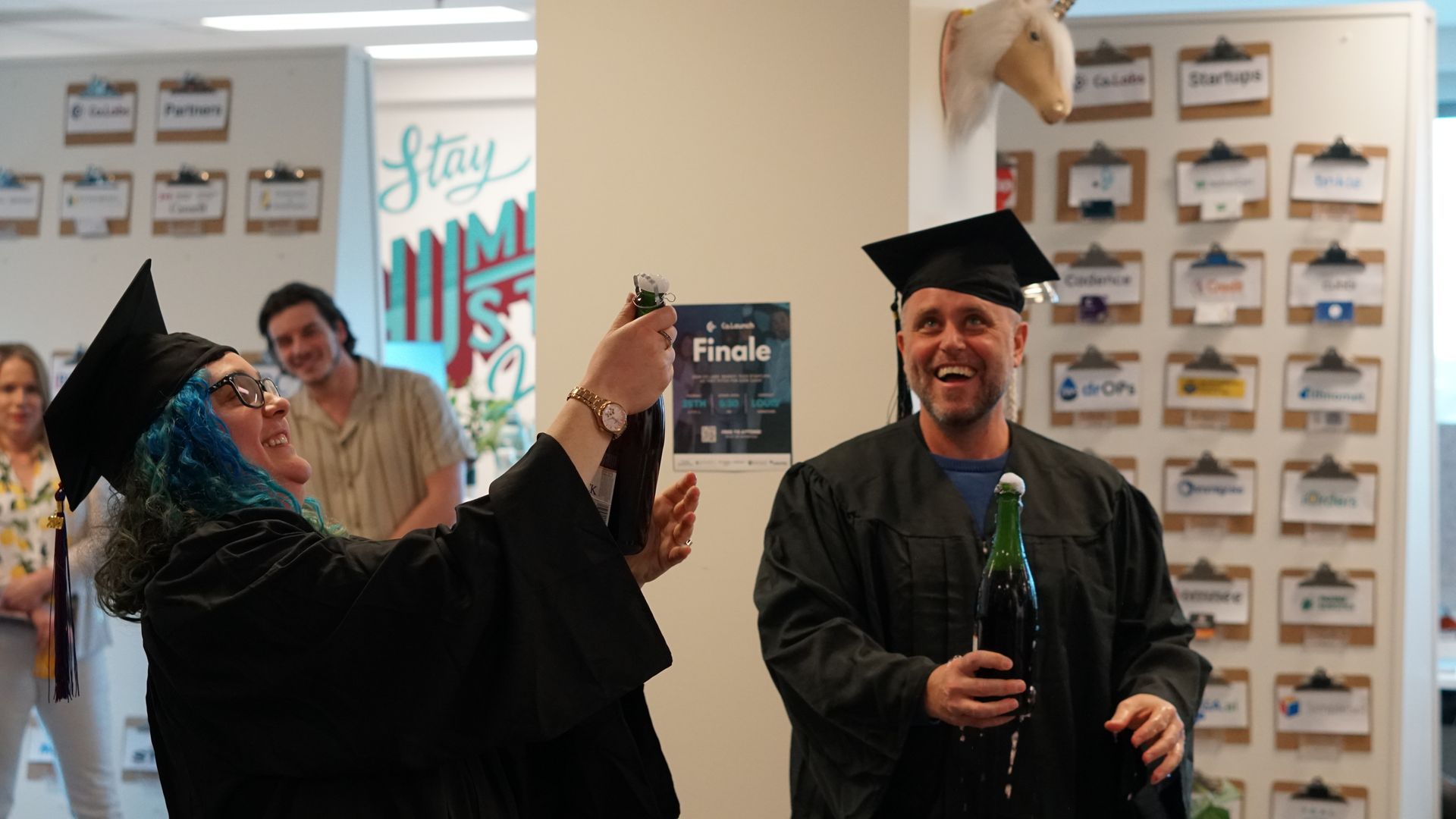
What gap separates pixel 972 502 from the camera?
251 centimetres

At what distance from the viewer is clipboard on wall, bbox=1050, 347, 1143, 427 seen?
179 inches

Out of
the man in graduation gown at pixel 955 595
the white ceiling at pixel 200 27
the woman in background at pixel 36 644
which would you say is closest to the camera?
the man in graduation gown at pixel 955 595

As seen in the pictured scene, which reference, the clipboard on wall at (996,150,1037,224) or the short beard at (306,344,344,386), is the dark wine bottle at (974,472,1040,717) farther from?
the clipboard on wall at (996,150,1037,224)

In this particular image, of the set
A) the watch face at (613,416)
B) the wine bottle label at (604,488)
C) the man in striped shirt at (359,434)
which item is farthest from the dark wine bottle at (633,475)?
the man in striped shirt at (359,434)

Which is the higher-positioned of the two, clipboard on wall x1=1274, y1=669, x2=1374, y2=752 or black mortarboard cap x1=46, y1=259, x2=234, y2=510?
black mortarboard cap x1=46, y1=259, x2=234, y2=510

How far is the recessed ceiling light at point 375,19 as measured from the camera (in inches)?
251

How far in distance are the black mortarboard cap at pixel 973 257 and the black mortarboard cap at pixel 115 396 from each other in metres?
1.38

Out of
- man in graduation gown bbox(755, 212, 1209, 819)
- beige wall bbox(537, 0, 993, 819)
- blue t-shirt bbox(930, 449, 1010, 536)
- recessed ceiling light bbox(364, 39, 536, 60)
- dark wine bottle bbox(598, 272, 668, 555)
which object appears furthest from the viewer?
recessed ceiling light bbox(364, 39, 536, 60)

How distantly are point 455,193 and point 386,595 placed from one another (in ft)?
21.0

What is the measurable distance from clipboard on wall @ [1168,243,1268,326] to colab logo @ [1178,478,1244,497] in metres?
0.55

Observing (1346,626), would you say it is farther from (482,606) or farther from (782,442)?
(482,606)

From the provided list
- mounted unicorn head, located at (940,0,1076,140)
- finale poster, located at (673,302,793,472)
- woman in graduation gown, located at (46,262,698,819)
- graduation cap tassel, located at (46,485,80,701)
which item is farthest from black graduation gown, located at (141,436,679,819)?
mounted unicorn head, located at (940,0,1076,140)

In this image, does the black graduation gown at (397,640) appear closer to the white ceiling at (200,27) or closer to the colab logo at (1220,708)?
the colab logo at (1220,708)

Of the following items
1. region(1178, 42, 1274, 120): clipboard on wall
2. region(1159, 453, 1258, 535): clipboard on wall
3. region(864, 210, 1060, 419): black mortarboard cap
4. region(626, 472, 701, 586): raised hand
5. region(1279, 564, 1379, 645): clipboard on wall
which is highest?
region(1178, 42, 1274, 120): clipboard on wall
